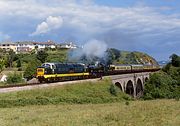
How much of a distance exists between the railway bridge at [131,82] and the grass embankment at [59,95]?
13.1 meters

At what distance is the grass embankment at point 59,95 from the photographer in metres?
39.3

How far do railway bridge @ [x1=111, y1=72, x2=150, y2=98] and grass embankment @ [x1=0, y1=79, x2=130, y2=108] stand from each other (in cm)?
1312

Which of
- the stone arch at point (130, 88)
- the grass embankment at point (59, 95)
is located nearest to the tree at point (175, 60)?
the stone arch at point (130, 88)

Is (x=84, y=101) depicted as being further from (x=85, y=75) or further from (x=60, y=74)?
(x=85, y=75)

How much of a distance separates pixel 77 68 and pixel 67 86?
13641 mm

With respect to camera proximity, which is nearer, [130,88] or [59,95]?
[59,95]

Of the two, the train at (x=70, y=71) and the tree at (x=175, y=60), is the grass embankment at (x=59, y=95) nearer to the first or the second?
the train at (x=70, y=71)

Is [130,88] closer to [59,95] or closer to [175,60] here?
[59,95]

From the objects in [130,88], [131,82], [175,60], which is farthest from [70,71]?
[175,60]

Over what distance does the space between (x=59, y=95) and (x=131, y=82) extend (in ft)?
135

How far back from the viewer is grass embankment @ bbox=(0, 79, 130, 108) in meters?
39.3

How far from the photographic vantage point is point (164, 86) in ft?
256

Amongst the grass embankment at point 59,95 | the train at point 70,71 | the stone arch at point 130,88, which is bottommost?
the stone arch at point 130,88

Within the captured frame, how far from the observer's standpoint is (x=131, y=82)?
3386 inches
